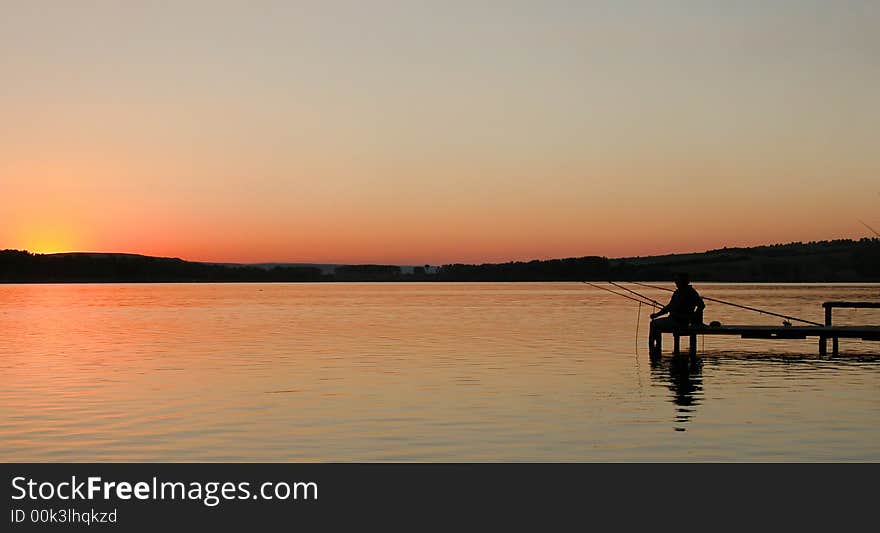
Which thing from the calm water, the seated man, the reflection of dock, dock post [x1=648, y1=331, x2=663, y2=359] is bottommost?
the calm water

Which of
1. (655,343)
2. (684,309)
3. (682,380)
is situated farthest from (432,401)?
(655,343)

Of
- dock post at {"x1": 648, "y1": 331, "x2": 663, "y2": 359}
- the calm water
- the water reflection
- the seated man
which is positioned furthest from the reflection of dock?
dock post at {"x1": 648, "y1": 331, "x2": 663, "y2": 359}

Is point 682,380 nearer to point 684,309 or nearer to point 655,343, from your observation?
point 684,309

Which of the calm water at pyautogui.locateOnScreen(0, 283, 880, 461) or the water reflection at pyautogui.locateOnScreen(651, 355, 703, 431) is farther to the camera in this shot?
the water reflection at pyautogui.locateOnScreen(651, 355, 703, 431)

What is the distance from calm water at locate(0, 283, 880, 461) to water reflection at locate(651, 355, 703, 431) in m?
0.07

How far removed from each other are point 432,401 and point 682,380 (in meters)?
7.94

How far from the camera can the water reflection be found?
69.1ft

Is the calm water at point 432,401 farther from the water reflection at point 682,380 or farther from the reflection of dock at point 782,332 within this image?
the reflection of dock at point 782,332

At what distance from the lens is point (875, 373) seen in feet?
94.7

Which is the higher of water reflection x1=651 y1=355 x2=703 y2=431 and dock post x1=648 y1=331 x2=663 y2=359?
dock post x1=648 y1=331 x2=663 y2=359

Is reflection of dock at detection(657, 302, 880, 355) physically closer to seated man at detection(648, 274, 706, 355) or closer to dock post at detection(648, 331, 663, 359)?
seated man at detection(648, 274, 706, 355)

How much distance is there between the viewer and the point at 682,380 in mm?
27438

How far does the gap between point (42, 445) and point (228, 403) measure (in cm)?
564
